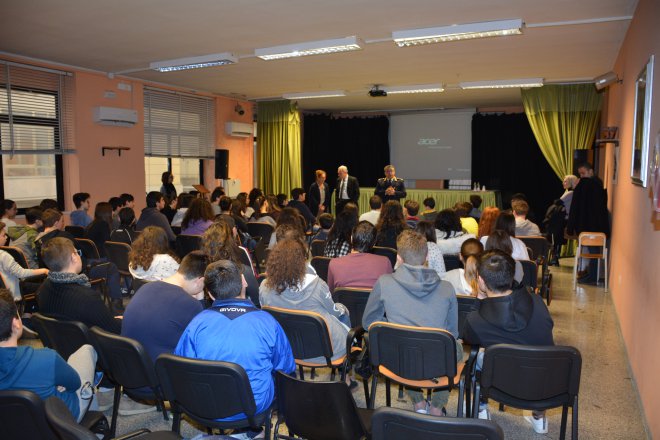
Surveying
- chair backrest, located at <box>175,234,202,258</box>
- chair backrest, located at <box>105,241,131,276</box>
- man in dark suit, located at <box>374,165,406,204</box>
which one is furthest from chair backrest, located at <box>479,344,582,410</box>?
man in dark suit, located at <box>374,165,406,204</box>

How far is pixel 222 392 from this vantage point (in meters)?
A: 2.19

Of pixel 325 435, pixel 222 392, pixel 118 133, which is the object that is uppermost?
pixel 118 133

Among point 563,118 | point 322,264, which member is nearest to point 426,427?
point 322,264

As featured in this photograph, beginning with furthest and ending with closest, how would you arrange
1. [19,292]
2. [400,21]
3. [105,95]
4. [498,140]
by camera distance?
[498,140]
[105,95]
[400,21]
[19,292]

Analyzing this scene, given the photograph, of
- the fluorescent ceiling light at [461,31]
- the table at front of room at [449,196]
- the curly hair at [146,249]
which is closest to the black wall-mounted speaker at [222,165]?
the table at front of room at [449,196]

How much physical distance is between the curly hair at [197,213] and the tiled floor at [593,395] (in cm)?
284

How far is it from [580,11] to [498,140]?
26.5 feet

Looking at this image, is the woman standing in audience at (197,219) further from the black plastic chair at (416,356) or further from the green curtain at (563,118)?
the green curtain at (563,118)

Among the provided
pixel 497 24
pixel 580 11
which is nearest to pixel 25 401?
pixel 497 24

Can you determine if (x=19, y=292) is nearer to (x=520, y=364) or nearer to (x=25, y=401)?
(x=25, y=401)

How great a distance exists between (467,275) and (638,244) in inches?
62.6

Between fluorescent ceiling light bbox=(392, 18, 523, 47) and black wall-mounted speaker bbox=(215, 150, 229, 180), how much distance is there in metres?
5.80

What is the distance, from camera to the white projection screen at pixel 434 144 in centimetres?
1277

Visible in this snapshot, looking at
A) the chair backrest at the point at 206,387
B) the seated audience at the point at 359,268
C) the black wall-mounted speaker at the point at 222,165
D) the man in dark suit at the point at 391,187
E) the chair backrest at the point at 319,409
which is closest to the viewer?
the chair backrest at the point at 319,409
